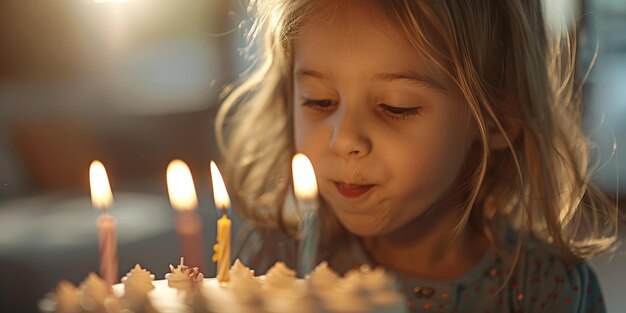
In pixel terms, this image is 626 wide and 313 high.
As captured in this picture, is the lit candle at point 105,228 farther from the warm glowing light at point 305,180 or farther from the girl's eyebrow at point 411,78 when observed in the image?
the girl's eyebrow at point 411,78

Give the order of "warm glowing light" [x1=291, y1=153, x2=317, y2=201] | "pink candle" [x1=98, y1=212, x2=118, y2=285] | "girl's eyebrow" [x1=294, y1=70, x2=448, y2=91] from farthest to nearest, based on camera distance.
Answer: "girl's eyebrow" [x1=294, y1=70, x2=448, y2=91], "warm glowing light" [x1=291, y1=153, x2=317, y2=201], "pink candle" [x1=98, y1=212, x2=118, y2=285]

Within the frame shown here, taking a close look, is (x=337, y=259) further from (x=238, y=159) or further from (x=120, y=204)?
(x=120, y=204)

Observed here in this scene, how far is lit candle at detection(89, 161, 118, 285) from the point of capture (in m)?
0.63

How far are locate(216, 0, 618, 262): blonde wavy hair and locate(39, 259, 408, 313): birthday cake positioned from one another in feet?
1.07

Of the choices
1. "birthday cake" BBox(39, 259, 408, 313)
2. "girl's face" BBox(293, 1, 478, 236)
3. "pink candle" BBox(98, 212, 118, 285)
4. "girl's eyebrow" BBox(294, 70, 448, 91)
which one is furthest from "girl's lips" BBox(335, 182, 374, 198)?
"pink candle" BBox(98, 212, 118, 285)

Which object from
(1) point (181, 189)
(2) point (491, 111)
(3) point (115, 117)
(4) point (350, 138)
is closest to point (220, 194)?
(1) point (181, 189)

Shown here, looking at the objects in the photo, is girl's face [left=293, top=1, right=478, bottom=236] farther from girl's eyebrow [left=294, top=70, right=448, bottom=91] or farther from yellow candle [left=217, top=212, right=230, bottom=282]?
yellow candle [left=217, top=212, right=230, bottom=282]

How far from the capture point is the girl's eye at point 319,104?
993 mm

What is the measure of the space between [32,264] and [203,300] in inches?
22.1

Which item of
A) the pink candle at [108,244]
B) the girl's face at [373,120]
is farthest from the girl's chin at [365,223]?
the pink candle at [108,244]

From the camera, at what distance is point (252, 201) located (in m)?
1.23

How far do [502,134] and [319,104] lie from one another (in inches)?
8.2

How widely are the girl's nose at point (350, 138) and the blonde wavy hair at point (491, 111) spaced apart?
0.32ft

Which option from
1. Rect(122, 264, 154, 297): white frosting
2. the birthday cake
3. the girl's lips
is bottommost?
the birthday cake
